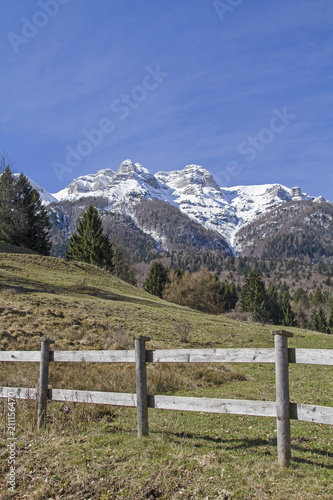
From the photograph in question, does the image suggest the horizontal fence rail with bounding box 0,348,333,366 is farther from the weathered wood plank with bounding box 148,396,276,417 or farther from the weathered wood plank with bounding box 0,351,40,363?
the weathered wood plank with bounding box 148,396,276,417

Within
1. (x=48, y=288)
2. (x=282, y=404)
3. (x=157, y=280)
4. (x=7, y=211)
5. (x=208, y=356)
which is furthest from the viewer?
(x=157, y=280)

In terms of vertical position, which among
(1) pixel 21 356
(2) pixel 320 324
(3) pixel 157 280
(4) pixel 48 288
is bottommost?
(2) pixel 320 324

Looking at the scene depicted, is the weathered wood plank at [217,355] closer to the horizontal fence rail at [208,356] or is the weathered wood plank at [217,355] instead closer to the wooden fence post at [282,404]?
the horizontal fence rail at [208,356]

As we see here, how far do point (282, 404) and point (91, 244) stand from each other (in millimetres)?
61570

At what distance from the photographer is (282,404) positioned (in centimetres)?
497

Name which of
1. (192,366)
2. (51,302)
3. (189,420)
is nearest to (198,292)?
(51,302)

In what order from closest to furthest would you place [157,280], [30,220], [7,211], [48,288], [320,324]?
1. [48,288]
2. [7,211]
3. [30,220]
4. [157,280]
5. [320,324]

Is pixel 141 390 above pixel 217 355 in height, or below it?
below

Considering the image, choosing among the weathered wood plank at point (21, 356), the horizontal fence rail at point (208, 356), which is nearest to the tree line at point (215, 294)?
the weathered wood plank at point (21, 356)

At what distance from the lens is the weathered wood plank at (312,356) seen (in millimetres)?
4641

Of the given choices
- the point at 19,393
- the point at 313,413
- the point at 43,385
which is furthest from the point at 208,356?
the point at 19,393

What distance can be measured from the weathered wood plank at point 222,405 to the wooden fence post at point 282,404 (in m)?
0.14

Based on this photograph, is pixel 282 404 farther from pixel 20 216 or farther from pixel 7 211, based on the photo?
pixel 7 211

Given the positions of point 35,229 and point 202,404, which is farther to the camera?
point 35,229
